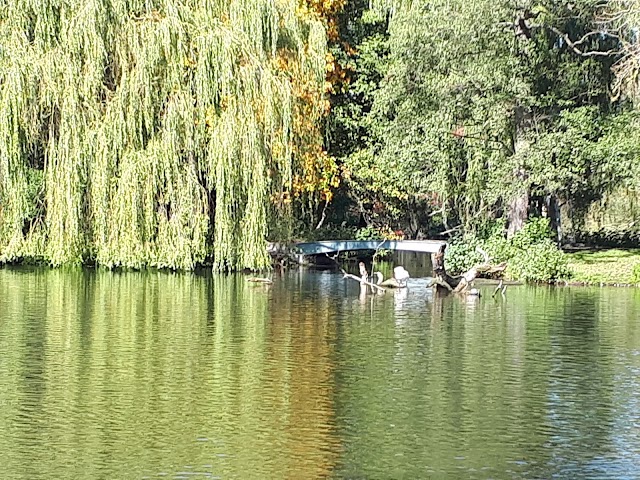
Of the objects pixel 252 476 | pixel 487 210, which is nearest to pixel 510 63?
pixel 487 210

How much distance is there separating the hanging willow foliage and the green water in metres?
5.01

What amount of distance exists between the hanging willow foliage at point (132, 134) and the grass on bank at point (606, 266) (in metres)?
8.99

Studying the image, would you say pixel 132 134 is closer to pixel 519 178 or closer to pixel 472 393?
pixel 519 178

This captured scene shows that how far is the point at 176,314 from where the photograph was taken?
68.8 feet

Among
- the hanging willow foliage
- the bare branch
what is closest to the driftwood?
the hanging willow foliage

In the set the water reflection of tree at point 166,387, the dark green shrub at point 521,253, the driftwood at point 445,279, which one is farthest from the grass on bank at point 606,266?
the water reflection of tree at point 166,387

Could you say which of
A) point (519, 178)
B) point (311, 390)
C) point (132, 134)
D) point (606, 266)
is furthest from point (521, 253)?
point (311, 390)

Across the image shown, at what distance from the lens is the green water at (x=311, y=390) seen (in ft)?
34.9

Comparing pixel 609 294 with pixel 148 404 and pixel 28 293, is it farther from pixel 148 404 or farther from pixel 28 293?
pixel 148 404

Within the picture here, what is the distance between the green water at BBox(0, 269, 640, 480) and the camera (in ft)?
34.9

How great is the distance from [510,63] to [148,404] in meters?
21.3

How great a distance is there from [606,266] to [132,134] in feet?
46.3

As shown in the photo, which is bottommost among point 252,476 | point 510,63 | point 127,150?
point 252,476

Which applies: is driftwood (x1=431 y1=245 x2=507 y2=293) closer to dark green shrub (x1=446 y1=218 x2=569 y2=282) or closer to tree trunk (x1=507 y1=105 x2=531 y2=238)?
dark green shrub (x1=446 y1=218 x2=569 y2=282)
